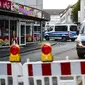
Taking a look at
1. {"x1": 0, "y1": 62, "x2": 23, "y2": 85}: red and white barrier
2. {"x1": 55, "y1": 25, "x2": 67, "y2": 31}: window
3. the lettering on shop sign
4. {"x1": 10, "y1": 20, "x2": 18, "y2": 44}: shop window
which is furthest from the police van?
{"x1": 0, "y1": 62, "x2": 23, "y2": 85}: red and white barrier

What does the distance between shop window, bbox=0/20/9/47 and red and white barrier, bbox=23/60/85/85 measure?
71.7 ft

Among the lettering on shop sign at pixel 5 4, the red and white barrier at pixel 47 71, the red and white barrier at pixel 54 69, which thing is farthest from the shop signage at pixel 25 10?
the red and white barrier at pixel 54 69

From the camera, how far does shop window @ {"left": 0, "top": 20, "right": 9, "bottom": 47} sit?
28.9 meters

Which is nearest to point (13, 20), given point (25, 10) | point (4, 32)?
point (25, 10)

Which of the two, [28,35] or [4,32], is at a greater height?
[4,32]

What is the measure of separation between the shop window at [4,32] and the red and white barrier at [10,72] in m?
21.5

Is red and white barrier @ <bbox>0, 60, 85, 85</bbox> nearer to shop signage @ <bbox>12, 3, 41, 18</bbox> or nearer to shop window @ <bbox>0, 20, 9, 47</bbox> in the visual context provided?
shop signage @ <bbox>12, 3, 41, 18</bbox>

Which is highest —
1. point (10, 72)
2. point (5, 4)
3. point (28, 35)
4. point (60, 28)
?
point (5, 4)

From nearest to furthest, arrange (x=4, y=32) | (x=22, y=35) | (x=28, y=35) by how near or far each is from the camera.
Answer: (x=4, y=32) < (x=22, y=35) < (x=28, y=35)

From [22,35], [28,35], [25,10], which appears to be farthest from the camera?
[28,35]

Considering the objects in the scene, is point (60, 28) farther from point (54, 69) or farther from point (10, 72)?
point (54, 69)

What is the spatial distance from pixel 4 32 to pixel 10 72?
22.8 meters

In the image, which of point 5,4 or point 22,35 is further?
point 22,35

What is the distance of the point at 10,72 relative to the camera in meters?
7.00
